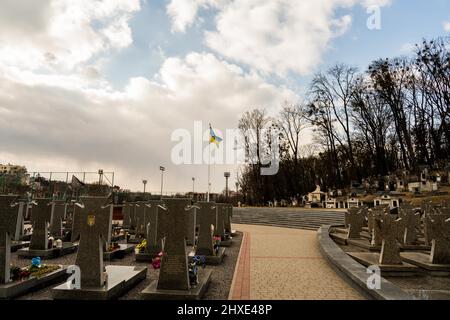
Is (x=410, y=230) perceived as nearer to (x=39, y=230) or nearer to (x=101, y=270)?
(x=101, y=270)

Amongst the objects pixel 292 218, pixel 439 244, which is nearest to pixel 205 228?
pixel 439 244

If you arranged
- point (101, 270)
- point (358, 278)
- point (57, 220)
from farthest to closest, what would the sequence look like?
point (57, 220) → point (358, 278) → point (101, 270)

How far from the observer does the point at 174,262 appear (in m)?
4.97

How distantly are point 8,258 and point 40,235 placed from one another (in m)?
3.98

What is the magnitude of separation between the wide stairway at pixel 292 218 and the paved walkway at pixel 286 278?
10.2m

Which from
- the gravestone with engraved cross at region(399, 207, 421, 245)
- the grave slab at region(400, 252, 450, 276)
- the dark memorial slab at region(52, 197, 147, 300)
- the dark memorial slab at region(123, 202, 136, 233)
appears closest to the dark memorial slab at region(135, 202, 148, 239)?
the dark memorial slab at region(123, 202, 136, 233)

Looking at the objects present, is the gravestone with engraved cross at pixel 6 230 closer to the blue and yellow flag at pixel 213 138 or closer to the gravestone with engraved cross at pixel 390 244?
the gravestone with engraved cross at pixel 390 244

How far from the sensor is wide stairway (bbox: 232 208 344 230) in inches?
769

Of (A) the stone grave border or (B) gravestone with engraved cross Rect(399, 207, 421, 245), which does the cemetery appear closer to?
(A) the stone grave border

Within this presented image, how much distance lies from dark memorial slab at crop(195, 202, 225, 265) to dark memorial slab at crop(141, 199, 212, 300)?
2976 mm

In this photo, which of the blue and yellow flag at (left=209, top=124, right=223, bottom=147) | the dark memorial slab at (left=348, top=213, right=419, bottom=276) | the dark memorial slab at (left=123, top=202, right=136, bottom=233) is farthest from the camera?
the blue and yellow flag at (left=209, top=124, right=223, bottom=147)

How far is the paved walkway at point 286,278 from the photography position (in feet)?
17.2
